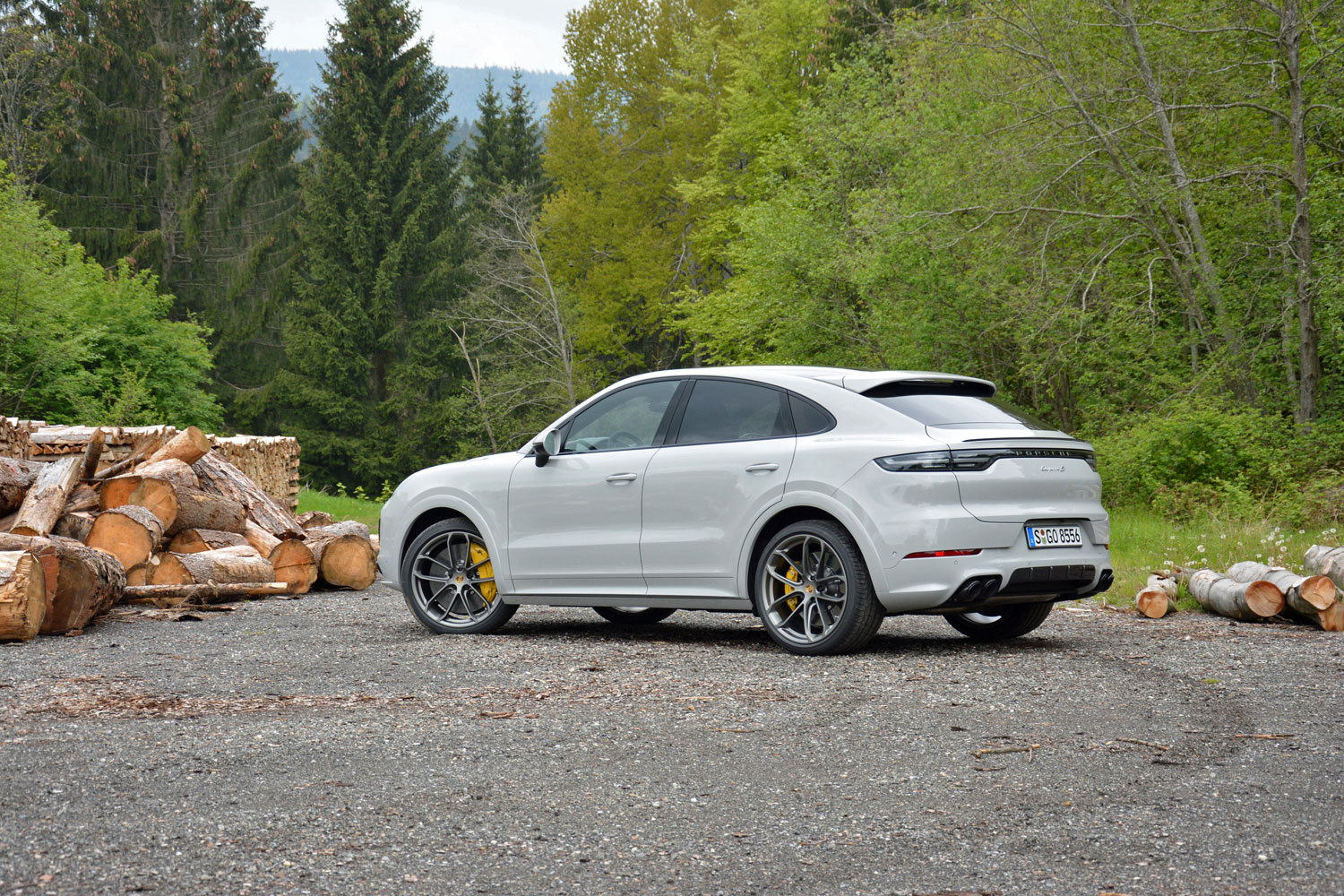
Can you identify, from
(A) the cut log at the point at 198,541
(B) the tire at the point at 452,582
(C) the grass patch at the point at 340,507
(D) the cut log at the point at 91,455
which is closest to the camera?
(B) the tire at the point at 452,582

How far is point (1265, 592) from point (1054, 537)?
8.84 ft

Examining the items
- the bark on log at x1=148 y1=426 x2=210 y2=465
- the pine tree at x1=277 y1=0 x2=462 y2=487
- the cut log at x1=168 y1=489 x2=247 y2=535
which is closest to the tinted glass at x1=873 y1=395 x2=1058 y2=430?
the cut log at x1=168 y1=489 x2=247 y2=535

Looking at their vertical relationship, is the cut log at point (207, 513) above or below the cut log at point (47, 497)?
below

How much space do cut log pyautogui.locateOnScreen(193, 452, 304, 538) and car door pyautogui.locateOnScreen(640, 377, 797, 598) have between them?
578cm

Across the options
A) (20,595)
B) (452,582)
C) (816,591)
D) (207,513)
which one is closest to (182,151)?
(207,513)

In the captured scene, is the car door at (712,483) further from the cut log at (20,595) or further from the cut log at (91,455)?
the cut log at (91,455)

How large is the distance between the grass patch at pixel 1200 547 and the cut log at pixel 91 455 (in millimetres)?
9181

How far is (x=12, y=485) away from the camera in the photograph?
10422 mm

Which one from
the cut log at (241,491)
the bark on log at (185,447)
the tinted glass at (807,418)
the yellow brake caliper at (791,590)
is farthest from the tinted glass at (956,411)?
the bark on log at (185,447)

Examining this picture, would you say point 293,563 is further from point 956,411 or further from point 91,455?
point 956,411

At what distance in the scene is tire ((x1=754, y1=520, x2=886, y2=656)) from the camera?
21.8 feet

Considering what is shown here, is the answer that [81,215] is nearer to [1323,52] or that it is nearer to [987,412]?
[1323,52]

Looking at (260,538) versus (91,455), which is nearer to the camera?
(91,455)

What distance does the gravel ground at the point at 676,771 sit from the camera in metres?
3.26
